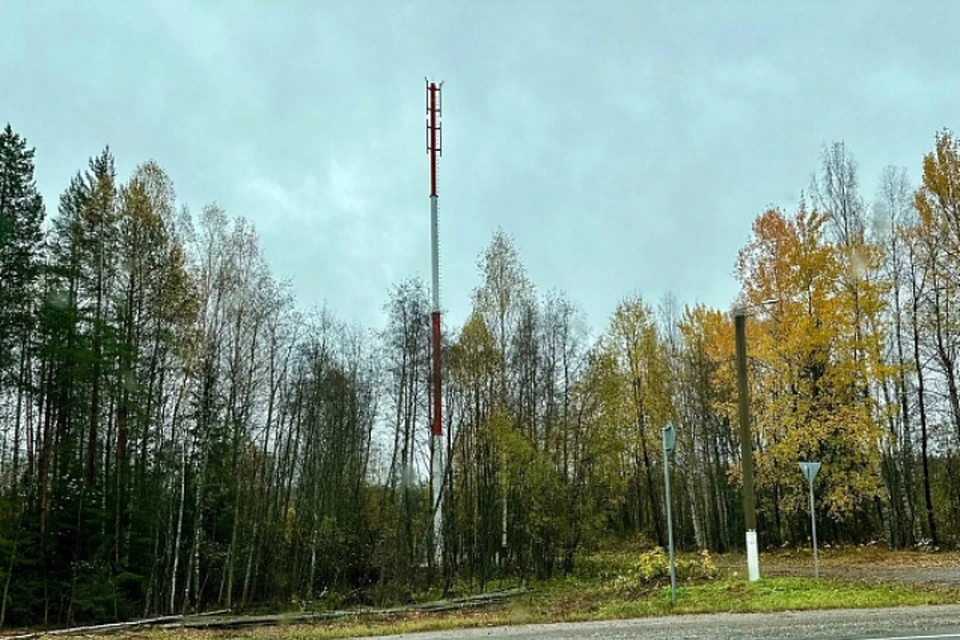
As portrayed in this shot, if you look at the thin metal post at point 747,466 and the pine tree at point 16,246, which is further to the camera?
the pine tree at point 16,246

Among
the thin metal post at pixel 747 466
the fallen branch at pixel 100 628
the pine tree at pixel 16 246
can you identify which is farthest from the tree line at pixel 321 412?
the thin metal post at pixel 747 466

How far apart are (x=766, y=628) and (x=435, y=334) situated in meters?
17.6

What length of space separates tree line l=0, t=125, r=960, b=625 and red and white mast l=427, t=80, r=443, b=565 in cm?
40

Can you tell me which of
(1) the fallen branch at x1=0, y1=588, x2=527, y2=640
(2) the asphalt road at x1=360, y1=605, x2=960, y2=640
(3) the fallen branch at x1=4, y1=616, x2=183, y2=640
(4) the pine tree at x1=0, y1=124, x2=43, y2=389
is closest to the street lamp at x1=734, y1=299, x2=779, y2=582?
(2) the asphalt road at x1=360, y1=605, x2=960, y2=640

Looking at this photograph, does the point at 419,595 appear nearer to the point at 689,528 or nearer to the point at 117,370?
the point at 117,370

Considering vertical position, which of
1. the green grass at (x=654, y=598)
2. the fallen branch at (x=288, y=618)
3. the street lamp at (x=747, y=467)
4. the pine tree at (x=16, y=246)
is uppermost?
the pine tree at (x=16, y=246)

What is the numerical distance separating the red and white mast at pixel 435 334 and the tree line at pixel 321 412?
0.40 metres

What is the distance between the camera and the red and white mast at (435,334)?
82.8 ft

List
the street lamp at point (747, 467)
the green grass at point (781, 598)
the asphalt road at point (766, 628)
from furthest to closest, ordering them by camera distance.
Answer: the street lamp at point (747, 467) < the green grass at point (781, 598) < the asphalt road at point (766, 628)

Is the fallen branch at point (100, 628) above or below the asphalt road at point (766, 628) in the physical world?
below

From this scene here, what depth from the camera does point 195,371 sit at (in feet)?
81.6

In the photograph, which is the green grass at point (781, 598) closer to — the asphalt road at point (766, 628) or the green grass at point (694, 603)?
the green grass at point (694, 603)

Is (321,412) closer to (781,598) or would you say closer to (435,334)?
(435,334)

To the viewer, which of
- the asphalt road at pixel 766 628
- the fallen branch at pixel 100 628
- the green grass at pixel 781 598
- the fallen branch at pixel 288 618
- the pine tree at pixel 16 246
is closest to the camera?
the asphalt road at pixel 766 628
